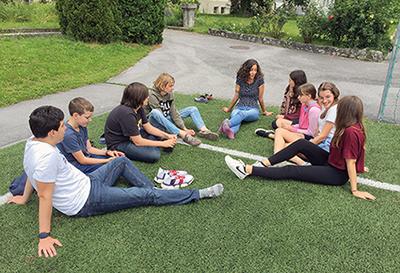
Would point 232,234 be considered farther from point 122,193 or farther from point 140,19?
point 140,19

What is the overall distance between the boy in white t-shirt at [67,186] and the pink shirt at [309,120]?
1871mm

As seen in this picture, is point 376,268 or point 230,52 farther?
point 230,52

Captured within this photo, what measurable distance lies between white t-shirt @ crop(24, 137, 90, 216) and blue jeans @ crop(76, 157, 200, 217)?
96mm

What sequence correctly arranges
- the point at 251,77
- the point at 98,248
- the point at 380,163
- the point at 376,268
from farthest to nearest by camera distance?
1. the point at 251,77
2. the point at 380,163
3. the point at 98,248
4. the point at 376,268

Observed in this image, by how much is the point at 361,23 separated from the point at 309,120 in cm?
870

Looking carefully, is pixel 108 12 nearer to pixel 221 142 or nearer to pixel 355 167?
pixel 221 142

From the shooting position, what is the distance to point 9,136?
5645mm

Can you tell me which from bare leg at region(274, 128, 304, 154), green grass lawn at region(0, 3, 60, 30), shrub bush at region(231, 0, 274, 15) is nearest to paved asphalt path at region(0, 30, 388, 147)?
bare leg at region(274, 128, 304, 154)

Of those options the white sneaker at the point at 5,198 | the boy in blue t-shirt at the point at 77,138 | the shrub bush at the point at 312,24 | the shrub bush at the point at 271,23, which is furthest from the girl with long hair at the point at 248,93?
the shrub bush at the point at 271,23

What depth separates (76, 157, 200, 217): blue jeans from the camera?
3404 millimetres

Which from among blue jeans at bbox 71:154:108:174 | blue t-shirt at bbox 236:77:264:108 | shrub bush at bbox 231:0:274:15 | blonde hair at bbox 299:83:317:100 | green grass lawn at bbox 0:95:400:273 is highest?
shrub bush at bbox 231:0:274:15

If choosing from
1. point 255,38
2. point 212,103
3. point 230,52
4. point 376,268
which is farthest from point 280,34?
point 376,268

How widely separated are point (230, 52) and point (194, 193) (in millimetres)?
10516

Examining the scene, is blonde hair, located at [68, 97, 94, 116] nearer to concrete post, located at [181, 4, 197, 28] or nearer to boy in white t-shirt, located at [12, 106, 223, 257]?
boy in white t-shirt, located at [12, 106, 223, 257]
